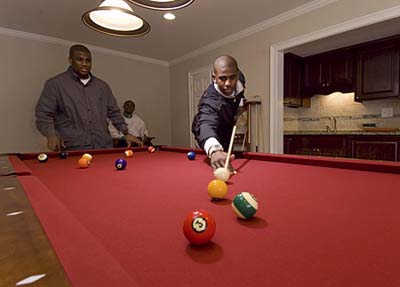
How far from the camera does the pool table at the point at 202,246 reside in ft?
1.27

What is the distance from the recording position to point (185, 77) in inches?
202

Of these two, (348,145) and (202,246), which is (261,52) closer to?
(348,145)

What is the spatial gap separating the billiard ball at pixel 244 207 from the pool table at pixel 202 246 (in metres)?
0.02

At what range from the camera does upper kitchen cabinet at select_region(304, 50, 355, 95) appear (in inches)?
162

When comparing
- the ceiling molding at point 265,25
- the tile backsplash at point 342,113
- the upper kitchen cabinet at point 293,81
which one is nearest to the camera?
the ceiling molding at point 265,25

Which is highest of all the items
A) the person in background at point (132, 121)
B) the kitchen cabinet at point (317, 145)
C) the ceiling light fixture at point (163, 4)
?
the ceiling light fixture at point (163, 4)

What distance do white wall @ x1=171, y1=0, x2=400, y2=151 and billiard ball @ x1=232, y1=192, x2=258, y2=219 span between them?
295 cm

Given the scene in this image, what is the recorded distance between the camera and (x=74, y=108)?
2.73 m

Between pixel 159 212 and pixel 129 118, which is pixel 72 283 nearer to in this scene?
pixel 159 212

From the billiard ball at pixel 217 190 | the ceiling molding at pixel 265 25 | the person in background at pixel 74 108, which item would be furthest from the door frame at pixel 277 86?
the billiard ball at pixel 217 190

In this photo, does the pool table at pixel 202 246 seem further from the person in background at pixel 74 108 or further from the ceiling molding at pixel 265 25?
the ceiling molding at pixel 265 25

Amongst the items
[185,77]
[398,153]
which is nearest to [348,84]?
[398,153]

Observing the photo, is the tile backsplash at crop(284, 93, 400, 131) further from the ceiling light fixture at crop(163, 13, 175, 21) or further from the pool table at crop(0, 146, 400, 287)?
the pool table at crop(0, 146, 400, 287)

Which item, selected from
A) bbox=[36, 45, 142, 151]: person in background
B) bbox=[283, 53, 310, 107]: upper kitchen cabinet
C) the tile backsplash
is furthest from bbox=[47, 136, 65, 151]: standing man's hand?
the tile backsplash
